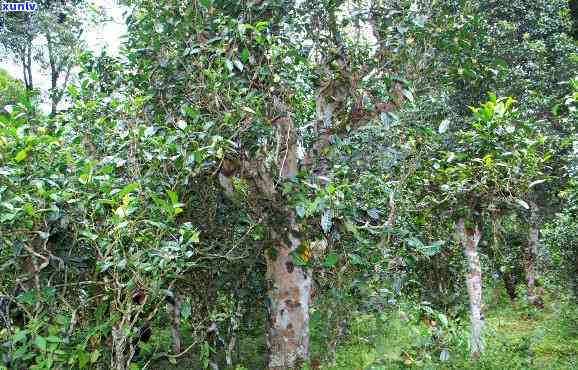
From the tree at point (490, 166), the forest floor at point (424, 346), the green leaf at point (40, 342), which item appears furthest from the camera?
the tree at point (490, 166)

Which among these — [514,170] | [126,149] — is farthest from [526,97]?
[126,149]

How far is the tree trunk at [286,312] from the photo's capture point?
170 inches

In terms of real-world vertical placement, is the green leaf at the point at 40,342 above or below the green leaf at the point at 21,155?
below

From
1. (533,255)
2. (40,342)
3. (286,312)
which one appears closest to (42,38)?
(286,312)

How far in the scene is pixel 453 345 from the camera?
4.05 m

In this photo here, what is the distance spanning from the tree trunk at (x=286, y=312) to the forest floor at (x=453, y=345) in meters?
0.56

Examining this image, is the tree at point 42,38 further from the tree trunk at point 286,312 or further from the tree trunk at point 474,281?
the tree trunk at point 474,281

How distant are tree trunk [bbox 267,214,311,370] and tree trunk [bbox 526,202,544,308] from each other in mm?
5841

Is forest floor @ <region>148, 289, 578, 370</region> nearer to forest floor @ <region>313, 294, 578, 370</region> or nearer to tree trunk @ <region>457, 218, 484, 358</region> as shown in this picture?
forest floor @ <region>313, 294, 578, 370</region>

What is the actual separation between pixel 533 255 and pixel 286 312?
6385 mm

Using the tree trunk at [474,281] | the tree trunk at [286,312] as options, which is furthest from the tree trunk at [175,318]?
the tree trunk at [474,281]

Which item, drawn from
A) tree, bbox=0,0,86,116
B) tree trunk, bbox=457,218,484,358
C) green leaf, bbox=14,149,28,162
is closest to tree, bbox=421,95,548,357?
tree trunk, bbox=457,218,484,358

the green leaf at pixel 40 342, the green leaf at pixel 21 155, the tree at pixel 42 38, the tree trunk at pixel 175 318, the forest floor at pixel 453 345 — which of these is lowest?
the forest floor at pixel 453 345

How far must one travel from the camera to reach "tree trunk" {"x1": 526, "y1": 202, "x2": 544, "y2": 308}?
29.0 feet
